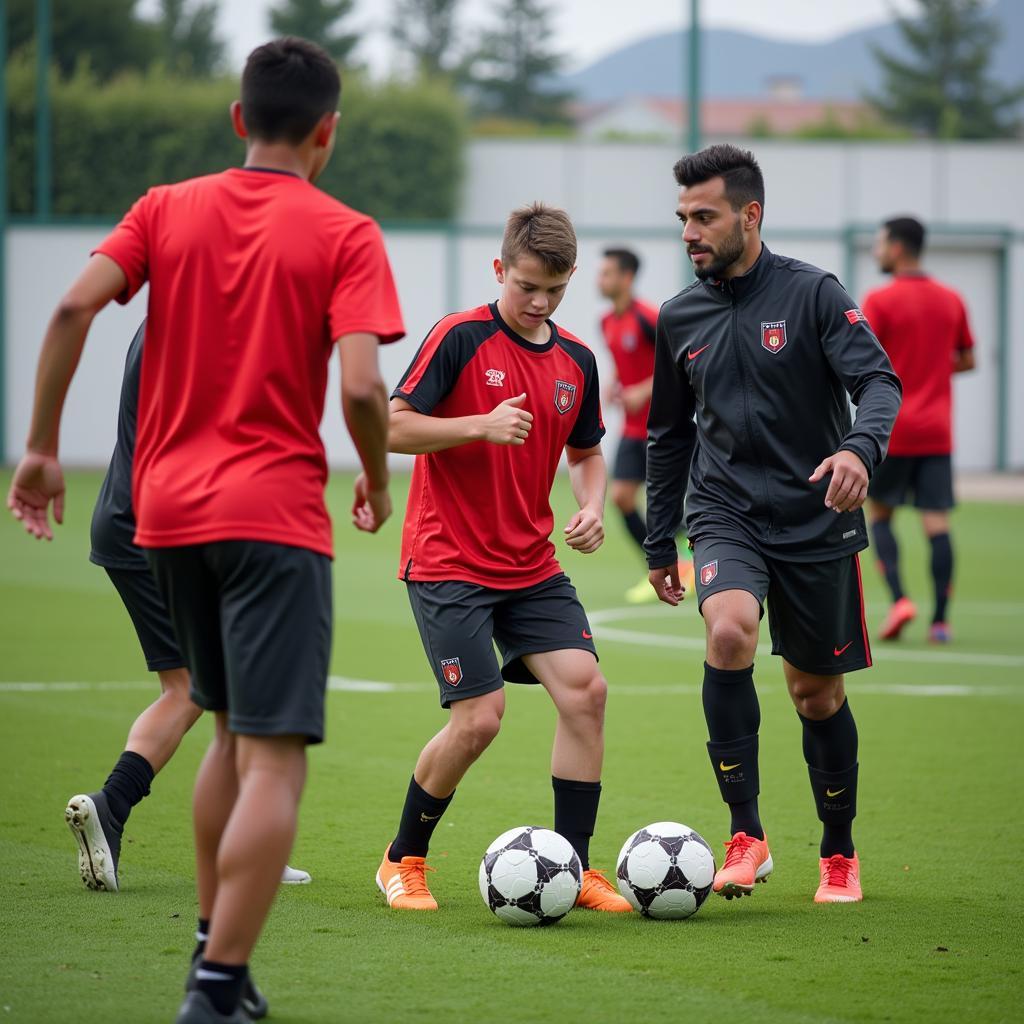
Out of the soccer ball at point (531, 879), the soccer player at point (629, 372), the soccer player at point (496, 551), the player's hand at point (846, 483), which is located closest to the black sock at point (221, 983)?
the soccer ball at point (531, 879)

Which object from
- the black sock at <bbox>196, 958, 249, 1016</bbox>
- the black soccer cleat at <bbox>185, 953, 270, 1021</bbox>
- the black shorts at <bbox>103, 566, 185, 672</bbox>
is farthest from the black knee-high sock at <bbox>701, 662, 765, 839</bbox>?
the black sock at <bbox>196, 958, 249, 1016</bbox>

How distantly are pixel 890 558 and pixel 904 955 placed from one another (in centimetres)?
689

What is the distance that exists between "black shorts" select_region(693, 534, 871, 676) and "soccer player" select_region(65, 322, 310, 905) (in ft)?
5.52

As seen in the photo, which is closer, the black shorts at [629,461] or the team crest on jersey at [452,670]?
the team crest on jersey at [452,670]

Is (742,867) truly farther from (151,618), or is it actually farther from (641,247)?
(641,247)

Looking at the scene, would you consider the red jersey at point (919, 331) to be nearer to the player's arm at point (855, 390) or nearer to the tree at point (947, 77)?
the player's arm at point (855, 390)

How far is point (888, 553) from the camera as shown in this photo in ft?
37.4

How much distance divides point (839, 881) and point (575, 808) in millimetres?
885

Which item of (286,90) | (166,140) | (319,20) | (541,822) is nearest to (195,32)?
(319,20)

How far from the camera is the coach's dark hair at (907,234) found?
11.1 metres

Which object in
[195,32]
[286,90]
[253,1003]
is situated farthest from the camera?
[195,32]

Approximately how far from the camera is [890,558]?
1138 cm

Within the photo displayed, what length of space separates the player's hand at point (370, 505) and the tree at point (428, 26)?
80835 mm

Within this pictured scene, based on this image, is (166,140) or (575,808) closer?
(575,808)
